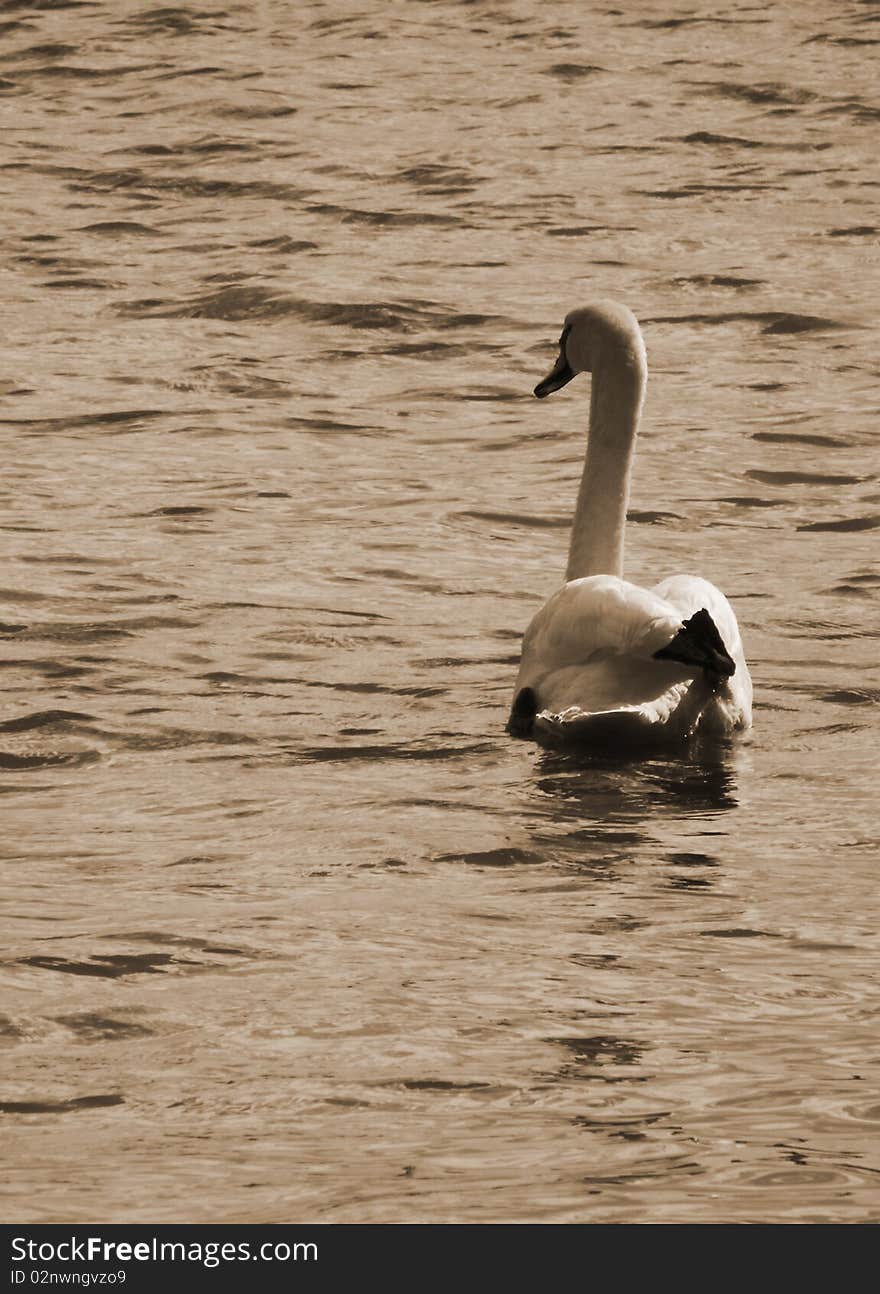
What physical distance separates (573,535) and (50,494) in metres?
3.75

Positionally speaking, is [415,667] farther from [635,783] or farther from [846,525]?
[846,525]

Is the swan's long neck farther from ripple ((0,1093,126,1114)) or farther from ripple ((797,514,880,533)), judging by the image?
ripple ((0,1093,126,1114))

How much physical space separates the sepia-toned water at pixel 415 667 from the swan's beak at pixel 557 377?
0.92 meters

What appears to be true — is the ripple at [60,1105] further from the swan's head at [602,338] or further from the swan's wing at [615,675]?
the swan's head at [602,338]

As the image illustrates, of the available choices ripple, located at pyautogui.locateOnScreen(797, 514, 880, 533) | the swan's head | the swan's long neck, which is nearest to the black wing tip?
the swan's long neck

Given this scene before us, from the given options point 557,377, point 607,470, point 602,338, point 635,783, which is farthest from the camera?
point 557,377

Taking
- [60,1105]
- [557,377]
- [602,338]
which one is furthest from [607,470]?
[60,1105]

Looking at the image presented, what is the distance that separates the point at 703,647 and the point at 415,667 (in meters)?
2.07

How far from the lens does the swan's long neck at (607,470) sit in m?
9.90

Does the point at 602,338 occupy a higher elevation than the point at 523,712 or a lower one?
higher

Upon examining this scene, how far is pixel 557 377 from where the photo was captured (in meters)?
10.9

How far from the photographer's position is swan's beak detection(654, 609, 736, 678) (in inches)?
322

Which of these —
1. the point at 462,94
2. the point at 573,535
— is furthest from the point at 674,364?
the point at 462,94

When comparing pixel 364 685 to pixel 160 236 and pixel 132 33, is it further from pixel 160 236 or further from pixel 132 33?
pixel 132 33
